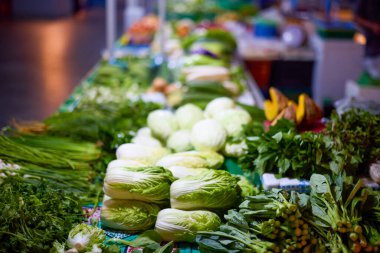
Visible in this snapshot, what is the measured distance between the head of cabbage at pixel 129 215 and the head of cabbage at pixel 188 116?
4.36ft

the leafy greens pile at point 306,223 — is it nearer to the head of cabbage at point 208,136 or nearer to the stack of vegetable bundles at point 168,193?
the stack of vegetable bundles at point 168,193

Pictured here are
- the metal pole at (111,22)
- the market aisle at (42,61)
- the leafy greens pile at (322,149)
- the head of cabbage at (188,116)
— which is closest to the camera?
the leafy greens pile at (322,149)

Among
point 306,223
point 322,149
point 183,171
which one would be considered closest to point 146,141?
point 183,171

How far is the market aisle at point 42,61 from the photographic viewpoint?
7.79m

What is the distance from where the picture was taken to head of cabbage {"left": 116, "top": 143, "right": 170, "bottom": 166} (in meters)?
3.51

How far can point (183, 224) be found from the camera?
2879 mm

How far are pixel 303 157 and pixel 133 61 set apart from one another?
4.23 meters

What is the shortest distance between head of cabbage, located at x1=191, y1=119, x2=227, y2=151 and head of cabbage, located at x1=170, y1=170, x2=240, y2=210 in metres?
0.84

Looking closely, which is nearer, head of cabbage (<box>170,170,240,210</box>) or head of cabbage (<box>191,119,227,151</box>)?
head of cabbage (<box>170,170,240,210</box>)

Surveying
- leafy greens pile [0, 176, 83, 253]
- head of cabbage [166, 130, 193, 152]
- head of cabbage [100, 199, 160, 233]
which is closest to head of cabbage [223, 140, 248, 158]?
head of cabbage [166, 130, 193, 152]

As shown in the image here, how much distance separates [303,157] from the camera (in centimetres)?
320

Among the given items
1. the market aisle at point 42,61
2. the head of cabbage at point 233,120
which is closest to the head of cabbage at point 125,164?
the head of cabbage at point 233,120

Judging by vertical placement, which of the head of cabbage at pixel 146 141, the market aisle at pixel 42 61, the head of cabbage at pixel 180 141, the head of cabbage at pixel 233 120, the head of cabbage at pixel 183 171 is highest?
the head of cabbage at pixel 183 171

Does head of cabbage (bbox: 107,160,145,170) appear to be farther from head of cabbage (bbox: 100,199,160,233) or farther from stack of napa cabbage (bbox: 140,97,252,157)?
stack of napa cabbage (bbox: 140,97,252,157)
